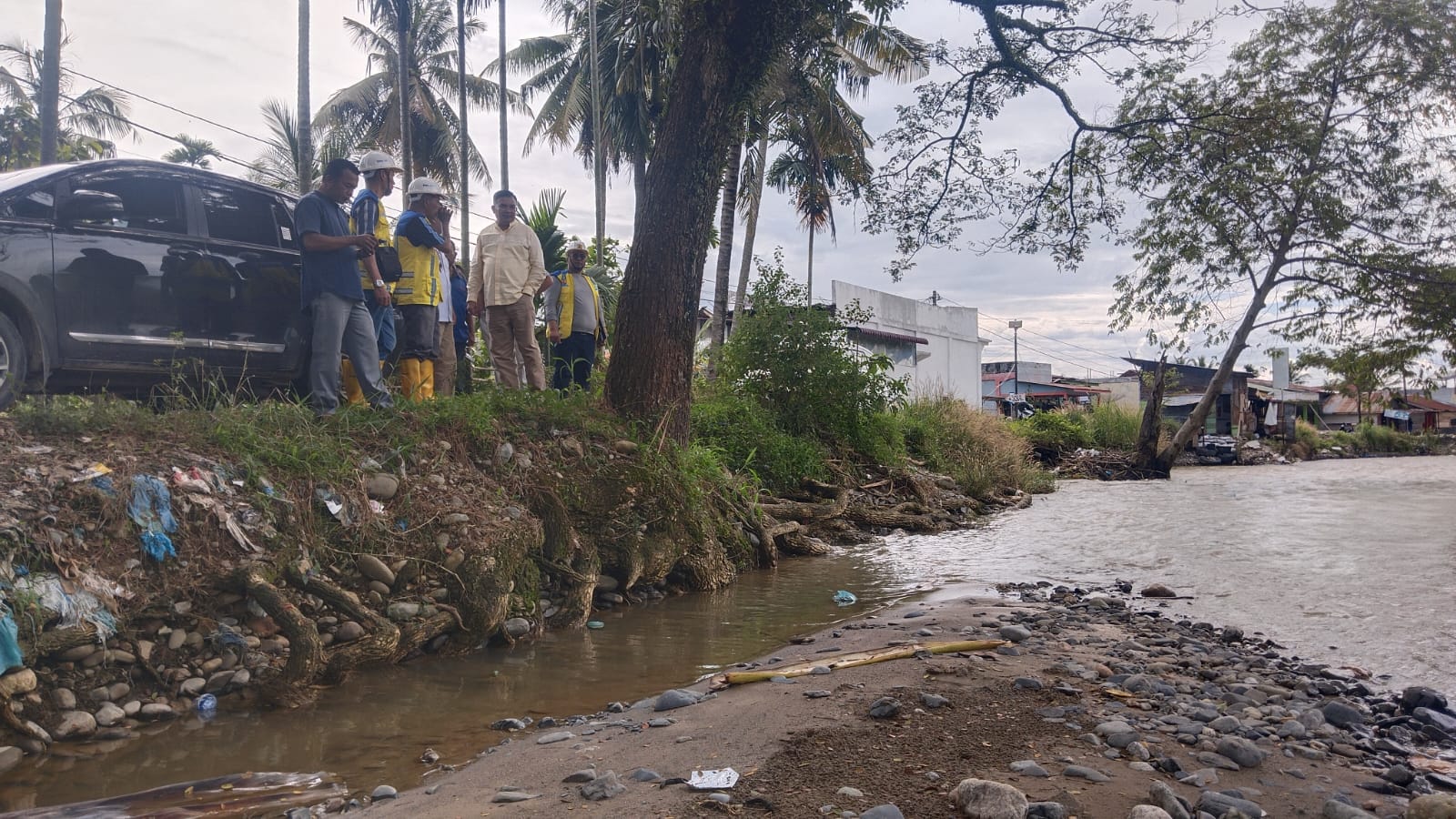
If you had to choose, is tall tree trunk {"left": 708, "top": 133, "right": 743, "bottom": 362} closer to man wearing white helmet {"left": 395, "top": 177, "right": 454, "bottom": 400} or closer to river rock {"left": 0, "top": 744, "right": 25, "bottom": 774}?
man wearing white helmet {"left": 395, "top": 177, "right": 454, "bottom": 400}

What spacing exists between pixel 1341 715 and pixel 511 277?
669 centimetres

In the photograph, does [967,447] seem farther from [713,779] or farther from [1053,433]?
[713,779]

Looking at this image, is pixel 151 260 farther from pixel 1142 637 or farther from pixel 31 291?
pixel 1142 637

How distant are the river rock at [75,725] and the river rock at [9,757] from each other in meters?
0.17

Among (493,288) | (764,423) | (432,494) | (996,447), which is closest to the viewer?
(432,494)

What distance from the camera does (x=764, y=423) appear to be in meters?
11.6

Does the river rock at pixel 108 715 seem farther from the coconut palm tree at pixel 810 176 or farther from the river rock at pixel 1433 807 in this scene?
the coconut palm tree at pixel 810 176

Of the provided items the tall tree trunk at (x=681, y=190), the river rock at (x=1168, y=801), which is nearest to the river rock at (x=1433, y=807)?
the river rock at (x=1168, y=801)

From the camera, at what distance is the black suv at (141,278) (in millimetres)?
4945

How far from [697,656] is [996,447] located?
1309cm

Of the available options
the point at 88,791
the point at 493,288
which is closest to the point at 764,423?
the point at 493,288

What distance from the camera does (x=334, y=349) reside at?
5719mm

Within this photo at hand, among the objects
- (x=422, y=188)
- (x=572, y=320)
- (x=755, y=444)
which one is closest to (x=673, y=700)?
(x=422, y=188)

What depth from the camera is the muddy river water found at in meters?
3.32
